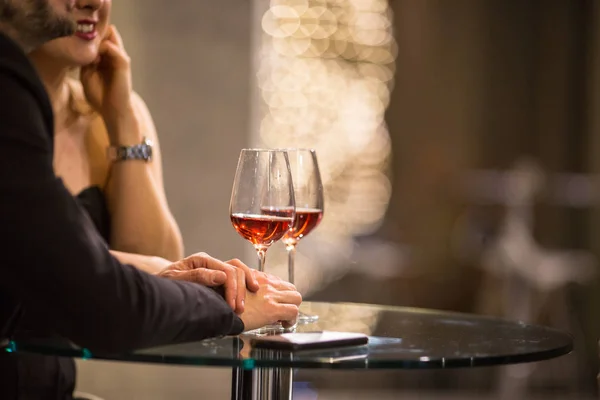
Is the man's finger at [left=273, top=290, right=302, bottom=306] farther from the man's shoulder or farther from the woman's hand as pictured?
the woman's hand

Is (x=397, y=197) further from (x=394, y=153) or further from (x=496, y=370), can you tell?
(x=496, y=370)

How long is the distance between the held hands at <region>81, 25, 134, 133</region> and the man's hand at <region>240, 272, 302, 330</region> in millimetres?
928

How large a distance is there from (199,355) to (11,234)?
11.1 inches

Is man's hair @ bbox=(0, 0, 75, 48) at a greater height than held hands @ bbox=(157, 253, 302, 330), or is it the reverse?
man's hair @ bbox=(0, 0, 75, 48)

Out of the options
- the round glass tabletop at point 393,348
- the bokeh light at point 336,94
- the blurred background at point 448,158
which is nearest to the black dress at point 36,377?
the round glass tabletop at point 393,348

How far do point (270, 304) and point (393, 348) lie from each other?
0.22 m

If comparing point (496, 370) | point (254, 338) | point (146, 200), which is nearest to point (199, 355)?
point (254, 338)

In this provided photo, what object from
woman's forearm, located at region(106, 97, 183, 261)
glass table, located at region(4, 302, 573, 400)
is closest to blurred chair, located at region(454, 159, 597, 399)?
woman's forearm, located at region(106, 97, 183, 261)

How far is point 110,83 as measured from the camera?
233 centimetres

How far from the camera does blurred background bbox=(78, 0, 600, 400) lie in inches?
211

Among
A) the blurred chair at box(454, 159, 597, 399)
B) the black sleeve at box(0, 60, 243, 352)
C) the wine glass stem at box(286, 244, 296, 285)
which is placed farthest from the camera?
the blurred chair at box(454, 159, 597, 399)

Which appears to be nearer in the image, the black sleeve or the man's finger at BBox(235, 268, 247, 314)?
the black sleeve

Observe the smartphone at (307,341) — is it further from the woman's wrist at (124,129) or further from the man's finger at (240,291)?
the woman's wrist at (124,129)

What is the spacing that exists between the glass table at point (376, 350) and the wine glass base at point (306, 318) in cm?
2
